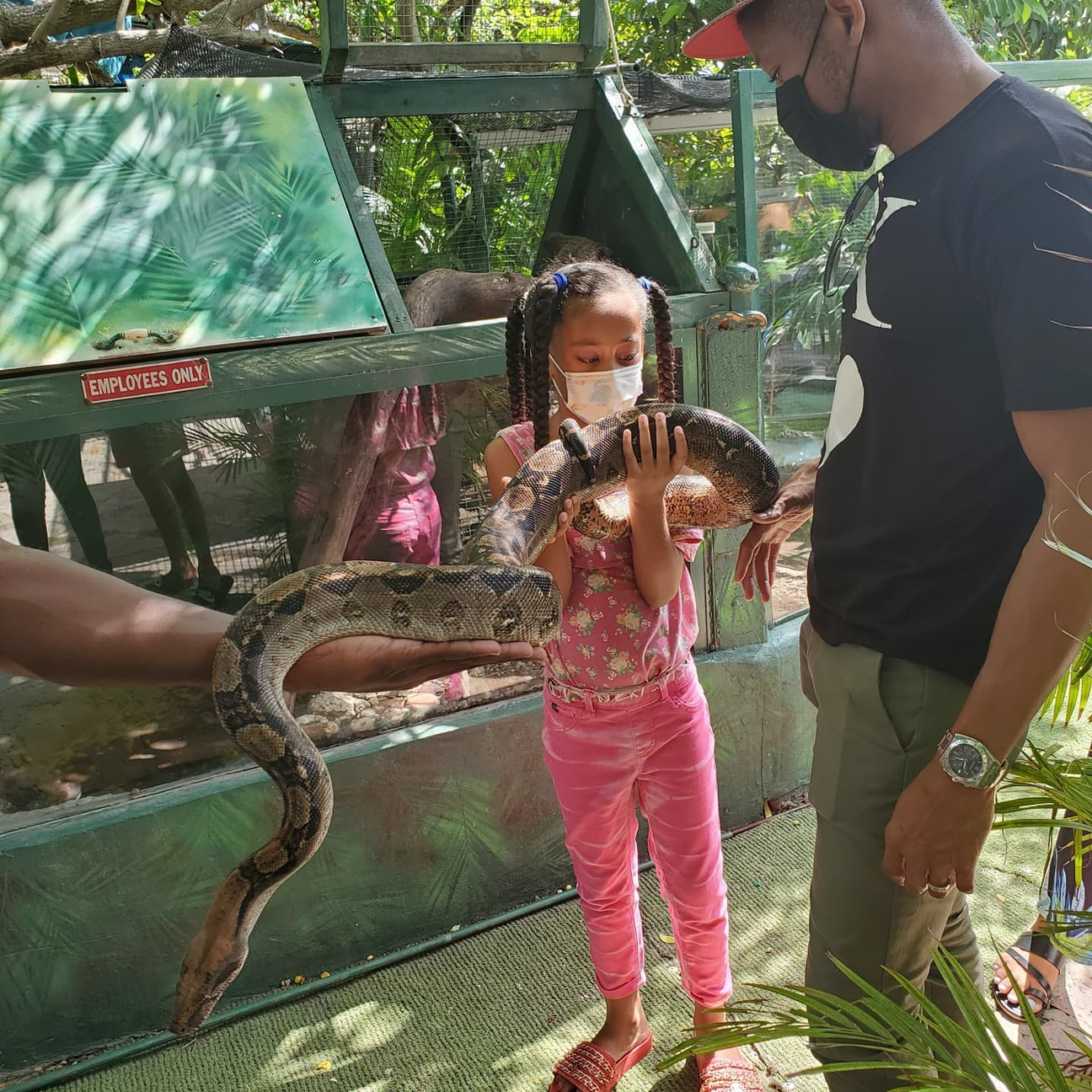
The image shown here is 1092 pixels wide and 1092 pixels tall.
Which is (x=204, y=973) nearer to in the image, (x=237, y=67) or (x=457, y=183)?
(x=457, y=183)

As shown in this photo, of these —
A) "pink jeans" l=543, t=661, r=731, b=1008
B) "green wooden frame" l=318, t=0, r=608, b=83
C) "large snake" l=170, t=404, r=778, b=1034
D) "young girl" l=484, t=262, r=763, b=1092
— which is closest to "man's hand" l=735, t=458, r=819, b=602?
"large snake" l=170, t=404, r=778, b=1034

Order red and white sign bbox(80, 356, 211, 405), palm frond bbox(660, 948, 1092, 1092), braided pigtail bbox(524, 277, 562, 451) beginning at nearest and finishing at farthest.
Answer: palm frond bbox(660, 948, 1092, 1092) < braided pigtail bbox(524, 277, 562, 451) < red and white sign bbox(80, 356, 211, 405)

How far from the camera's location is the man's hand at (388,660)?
74.7 inches

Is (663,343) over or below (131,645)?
over

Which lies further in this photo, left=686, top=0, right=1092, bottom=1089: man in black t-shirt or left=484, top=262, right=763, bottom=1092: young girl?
left=484, top=262, right=763, bottom=1092: young girl

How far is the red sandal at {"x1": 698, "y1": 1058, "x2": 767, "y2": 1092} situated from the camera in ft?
9.40

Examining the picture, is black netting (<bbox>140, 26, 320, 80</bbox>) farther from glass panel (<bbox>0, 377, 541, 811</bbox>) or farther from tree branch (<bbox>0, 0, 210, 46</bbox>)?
tree branch (<bbox>0, 0, 210, 46</bbox>)

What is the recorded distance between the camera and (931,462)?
1.90 meters

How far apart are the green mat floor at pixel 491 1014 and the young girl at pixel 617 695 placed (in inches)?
12.2

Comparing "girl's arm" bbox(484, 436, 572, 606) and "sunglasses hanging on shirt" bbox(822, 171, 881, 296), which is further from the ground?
"sunglasses hanging on shirt" bbox(822, 171, 881, 296)

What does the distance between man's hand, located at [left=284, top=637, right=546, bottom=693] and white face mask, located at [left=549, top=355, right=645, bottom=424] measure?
0.98 m

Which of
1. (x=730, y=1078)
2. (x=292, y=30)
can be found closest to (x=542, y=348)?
(x=730, y=1078)

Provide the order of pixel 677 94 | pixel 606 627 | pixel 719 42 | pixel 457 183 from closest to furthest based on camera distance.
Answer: pixel 719 42, pixel 606 627, pixel 457 183, pixel 677 94

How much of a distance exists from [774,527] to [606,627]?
644 mm
